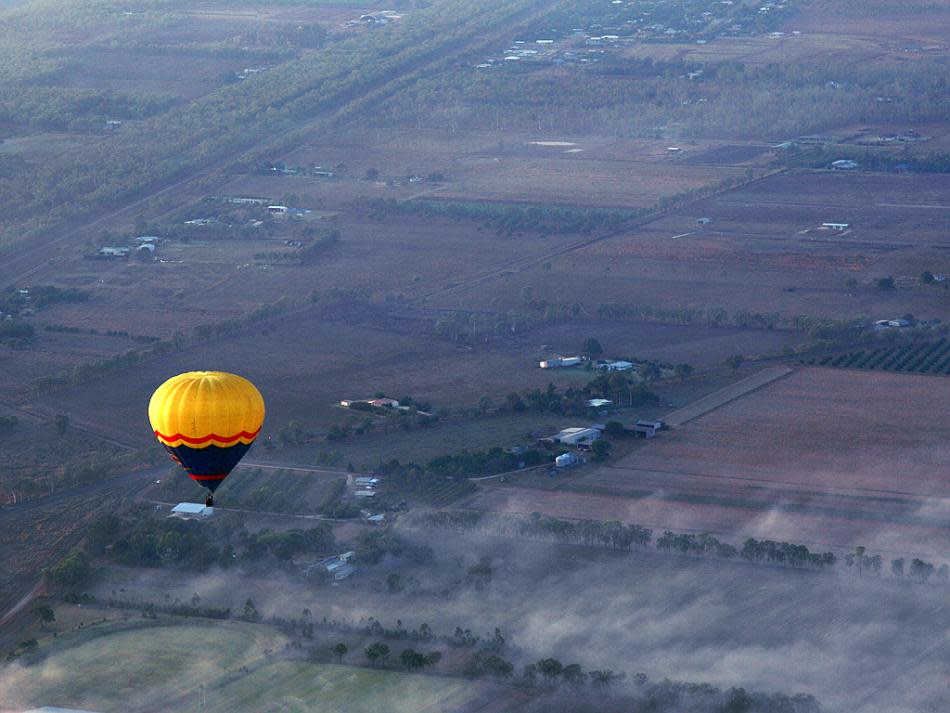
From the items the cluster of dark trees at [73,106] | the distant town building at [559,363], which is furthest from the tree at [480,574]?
the cluster of dark trees at [73,106]

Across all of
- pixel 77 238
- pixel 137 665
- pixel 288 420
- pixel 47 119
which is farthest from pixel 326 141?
pixel 137 665

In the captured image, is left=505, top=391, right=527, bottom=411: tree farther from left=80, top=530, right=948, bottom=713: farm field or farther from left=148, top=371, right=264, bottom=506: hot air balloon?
left=148, top=371, right=264, bottom=506: hot air balloon

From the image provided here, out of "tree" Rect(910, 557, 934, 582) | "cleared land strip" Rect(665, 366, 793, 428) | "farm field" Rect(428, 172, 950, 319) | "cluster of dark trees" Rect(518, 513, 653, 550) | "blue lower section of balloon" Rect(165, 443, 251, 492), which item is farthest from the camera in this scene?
"farm field" Rect(428, 172, 950, 319)

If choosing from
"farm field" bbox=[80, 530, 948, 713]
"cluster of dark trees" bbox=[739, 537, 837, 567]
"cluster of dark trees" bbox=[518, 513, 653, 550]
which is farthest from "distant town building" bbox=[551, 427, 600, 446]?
"cluster of dark trees" bbox=[739, 537, 837, 567]

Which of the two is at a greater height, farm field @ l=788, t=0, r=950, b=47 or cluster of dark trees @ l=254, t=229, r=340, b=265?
farm field @ l=788, t=0, r=950, b=47

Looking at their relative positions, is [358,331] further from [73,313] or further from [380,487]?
[380,487]

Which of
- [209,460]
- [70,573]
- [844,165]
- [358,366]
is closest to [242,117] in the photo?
[844,165]
